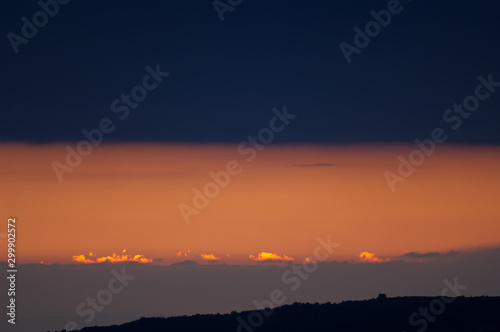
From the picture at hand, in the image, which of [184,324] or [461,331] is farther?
[184,324]

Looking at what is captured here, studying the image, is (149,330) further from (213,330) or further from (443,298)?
(443,298)

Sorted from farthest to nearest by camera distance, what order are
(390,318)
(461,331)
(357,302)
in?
(357,302) < (390,318) < (461,331)

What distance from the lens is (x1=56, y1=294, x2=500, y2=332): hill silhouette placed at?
47781 mm

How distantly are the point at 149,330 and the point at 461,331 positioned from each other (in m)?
18.1

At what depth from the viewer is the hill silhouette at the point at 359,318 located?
1881 inches

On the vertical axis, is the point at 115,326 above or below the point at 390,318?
above

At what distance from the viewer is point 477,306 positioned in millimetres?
50156

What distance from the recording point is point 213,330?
2068 inches

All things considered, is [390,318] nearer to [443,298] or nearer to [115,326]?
[443,298]

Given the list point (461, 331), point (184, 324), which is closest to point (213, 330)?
point (184, 324)

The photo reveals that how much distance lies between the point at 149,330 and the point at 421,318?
51.4 ft

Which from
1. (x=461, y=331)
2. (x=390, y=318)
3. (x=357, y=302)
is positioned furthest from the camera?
(x=357, y=302)

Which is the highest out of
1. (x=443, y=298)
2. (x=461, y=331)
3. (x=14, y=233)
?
(x=14, y=233)

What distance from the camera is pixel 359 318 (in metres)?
50.3
